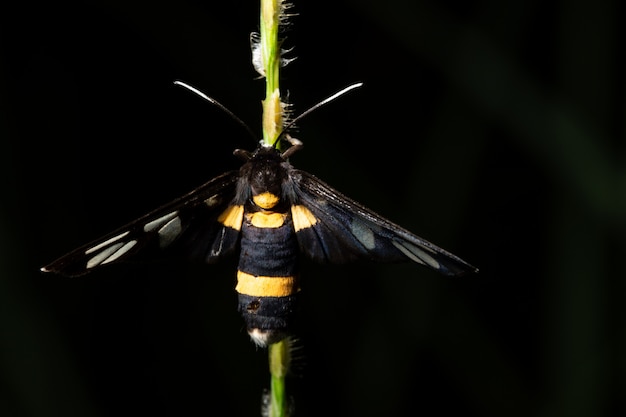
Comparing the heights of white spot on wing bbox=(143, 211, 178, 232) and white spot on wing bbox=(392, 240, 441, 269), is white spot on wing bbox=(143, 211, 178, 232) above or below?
above

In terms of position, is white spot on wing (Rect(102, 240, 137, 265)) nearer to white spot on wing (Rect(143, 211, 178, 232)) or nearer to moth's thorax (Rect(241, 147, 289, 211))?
white spot on wing (Rect(143, 211, 178, 232))

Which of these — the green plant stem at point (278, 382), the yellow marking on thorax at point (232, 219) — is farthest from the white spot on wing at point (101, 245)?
the green plant stem at point (278, 382)

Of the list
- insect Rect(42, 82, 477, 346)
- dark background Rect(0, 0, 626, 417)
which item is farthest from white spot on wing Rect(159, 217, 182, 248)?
dark background Rect(0, 0, 626, 417)

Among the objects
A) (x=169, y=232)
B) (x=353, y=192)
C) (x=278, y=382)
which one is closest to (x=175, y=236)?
(x=169, y=232)

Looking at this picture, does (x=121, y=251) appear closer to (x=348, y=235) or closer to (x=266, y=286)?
(x=266, y=286)

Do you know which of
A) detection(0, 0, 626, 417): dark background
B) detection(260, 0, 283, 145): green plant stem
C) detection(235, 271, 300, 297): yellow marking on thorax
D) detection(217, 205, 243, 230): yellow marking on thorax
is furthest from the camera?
detection(0, 0, 626, 417): dark background
